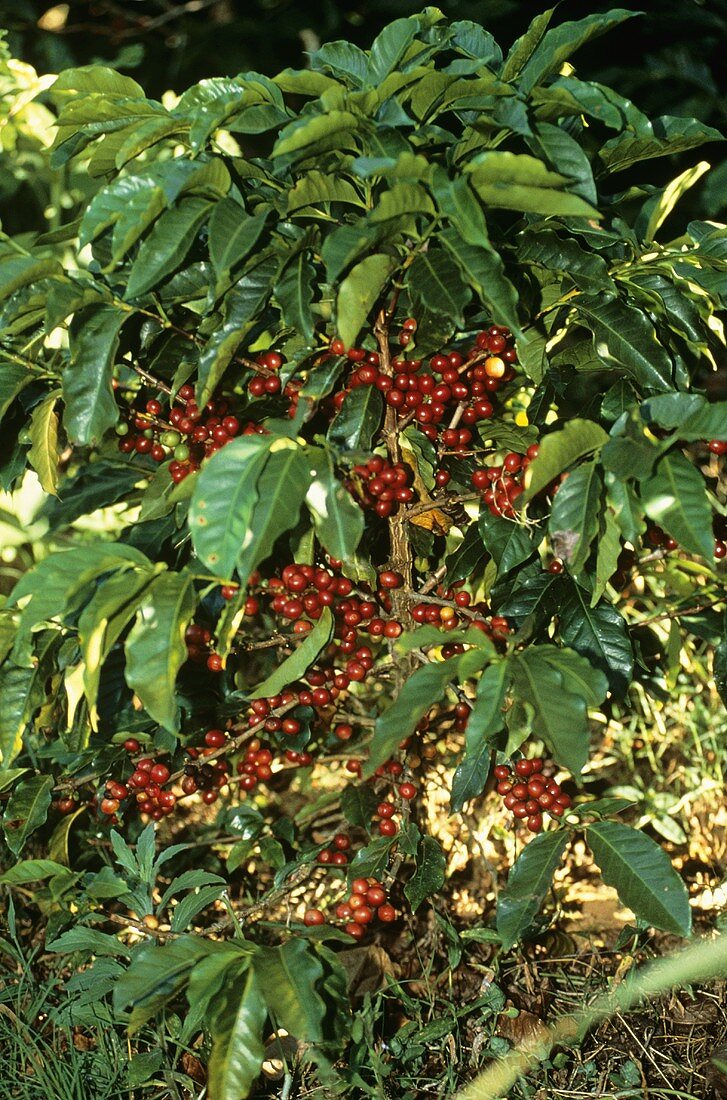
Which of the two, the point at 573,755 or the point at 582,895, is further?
the point at 582,895

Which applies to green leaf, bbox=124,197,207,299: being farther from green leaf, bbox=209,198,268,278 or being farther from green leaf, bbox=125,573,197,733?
green leaf, bbox=125,573,197,733

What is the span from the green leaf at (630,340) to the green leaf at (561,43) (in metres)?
0.23

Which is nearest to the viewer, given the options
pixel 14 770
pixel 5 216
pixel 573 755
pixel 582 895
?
pixel 573 755

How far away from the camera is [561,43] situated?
3.06ft

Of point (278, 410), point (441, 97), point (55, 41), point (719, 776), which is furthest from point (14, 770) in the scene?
point (55, 41)

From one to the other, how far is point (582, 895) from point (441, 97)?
4.04 ft

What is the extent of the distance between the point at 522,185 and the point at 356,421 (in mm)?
326

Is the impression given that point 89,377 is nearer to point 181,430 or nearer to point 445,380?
point 181,430

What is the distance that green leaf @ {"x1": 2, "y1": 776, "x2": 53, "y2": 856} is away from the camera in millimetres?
1221

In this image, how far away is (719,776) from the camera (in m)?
1.72

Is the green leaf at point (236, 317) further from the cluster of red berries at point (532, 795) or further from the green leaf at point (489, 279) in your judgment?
the cluster of red berries at point (532, 795)

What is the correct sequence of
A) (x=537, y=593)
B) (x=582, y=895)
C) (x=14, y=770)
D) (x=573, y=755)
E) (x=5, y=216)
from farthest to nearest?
1. (x=5, y=216)
2. (x=582, y=895)
3. (x=14, y=770)
4. (x=537, y=593)
5. (x=573, y=755)

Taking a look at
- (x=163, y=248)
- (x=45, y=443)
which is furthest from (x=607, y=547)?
(x=45, y=443)

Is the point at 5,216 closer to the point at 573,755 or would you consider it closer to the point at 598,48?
the point at 598,48
